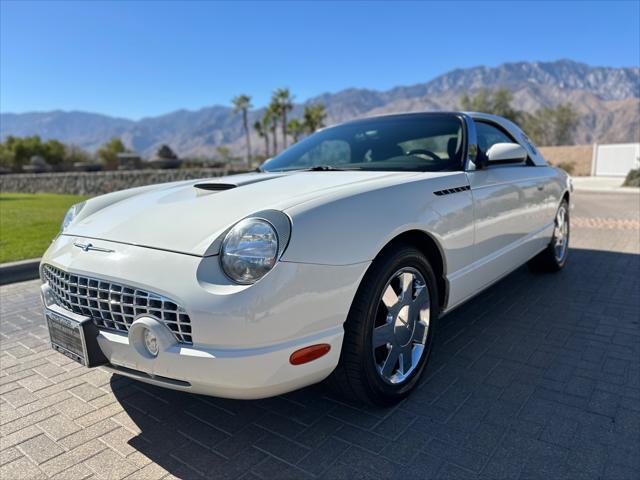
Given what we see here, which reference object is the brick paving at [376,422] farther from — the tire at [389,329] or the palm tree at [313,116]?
the palm tree at [313,116]

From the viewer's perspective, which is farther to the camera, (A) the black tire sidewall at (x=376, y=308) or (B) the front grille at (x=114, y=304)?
(A) the black tire sidewall at (x=376, y=308)

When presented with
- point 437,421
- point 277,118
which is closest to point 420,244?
point 437,421

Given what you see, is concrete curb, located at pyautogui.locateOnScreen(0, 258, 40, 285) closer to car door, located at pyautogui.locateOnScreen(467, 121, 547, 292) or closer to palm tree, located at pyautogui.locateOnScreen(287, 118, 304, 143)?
car door, located at pyautogui.locateOnScreen(467, 121, 547, 292)

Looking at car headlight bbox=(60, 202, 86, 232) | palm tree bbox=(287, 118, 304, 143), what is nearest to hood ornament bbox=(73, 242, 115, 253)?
car headlight bbox=(60, 202, 86, 232)

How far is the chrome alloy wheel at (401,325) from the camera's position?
7.46 ft

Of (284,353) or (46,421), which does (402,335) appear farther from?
(46,421)

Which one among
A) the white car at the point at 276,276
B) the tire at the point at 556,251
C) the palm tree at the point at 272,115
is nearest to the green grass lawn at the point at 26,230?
the white car at the point at 276,276

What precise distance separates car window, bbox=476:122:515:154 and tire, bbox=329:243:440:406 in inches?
52.1

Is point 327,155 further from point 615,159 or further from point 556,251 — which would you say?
point 615,159

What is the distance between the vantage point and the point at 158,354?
5.93ft

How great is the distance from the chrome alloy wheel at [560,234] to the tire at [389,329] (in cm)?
282

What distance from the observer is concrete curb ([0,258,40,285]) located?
524 centimetres

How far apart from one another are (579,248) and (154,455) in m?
6.21

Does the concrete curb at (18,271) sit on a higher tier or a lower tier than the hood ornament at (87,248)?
lower
